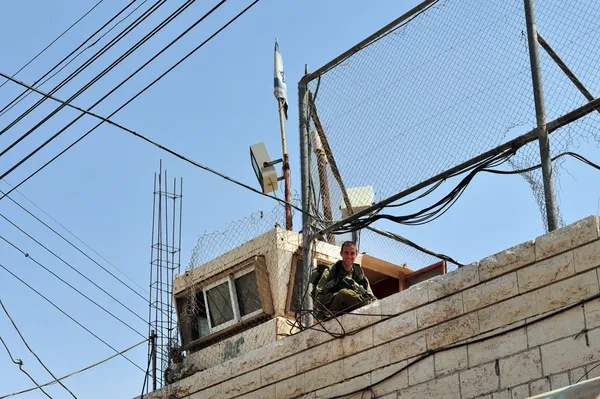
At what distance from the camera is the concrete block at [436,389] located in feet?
26.3

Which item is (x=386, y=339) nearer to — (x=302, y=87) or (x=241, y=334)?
(x=302, y=87)

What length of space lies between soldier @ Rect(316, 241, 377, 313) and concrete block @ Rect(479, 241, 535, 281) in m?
1.87

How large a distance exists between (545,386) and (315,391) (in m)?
2.71

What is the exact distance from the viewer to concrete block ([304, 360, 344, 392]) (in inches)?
363

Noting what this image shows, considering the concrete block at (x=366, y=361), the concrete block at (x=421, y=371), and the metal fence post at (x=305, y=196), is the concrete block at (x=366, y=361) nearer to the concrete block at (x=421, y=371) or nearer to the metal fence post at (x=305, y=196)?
the concrete block at (x=421, y=371)

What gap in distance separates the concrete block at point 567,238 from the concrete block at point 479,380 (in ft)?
3.19

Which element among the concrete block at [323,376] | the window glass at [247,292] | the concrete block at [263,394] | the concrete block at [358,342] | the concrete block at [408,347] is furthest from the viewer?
the window glass at [247,292]

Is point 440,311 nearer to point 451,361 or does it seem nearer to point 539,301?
point 451,361

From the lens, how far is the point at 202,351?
42.9 feet

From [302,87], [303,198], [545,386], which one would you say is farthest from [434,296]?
[302,87]

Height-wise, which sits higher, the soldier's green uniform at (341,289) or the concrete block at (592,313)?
the soldier's green uniform at (341,289)

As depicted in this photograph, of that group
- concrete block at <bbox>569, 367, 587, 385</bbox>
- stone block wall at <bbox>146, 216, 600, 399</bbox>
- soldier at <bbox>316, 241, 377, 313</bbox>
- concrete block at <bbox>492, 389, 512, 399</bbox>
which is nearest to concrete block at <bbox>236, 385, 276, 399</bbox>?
stone block wall at <bbox>146, 216, 600, 399</bbox>

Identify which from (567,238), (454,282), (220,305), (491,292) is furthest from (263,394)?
(567,238)

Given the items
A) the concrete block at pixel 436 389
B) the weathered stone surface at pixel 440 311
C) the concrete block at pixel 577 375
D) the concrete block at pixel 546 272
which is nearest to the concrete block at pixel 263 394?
the concrete block at pixel 436 389
